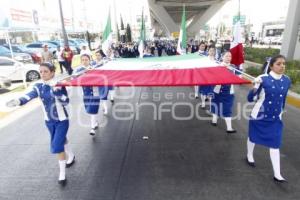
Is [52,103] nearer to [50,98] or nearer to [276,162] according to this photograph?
Answer: [50,98]

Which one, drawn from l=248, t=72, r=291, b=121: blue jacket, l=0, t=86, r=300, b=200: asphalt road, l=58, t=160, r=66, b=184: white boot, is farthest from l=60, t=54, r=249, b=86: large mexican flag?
l=0, t=86, r=300, b=200: asphalt road

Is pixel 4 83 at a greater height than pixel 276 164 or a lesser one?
lesser

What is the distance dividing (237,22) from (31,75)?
426 inches

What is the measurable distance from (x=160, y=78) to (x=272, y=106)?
175cm

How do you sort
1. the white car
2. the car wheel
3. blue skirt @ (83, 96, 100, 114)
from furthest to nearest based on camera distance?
the car wheel → the white car → blue skirt @ (83, 96, 100, 114)

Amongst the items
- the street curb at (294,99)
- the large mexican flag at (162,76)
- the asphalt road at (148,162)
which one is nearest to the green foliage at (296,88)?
the street curb at (294,99)

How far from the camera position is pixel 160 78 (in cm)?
437

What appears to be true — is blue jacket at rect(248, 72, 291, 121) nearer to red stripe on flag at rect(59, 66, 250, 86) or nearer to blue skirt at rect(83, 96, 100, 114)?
red stripe on flag at rect(59, 66, 250, 86)

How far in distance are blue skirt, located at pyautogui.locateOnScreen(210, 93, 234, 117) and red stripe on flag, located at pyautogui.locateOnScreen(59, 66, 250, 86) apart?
3.24 feet

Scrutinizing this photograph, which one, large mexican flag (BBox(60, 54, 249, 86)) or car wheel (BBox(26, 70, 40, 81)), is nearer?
large mexican flag (BBox(60, 54, 249, 86))

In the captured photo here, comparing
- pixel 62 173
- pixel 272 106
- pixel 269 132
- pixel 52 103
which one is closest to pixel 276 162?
pixel 269 132

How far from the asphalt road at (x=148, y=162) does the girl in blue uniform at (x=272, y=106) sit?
0.56 metres

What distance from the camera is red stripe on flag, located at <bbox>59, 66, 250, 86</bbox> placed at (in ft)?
13.3

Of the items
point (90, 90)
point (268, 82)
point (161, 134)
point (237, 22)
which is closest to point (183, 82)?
point (268, 82)
